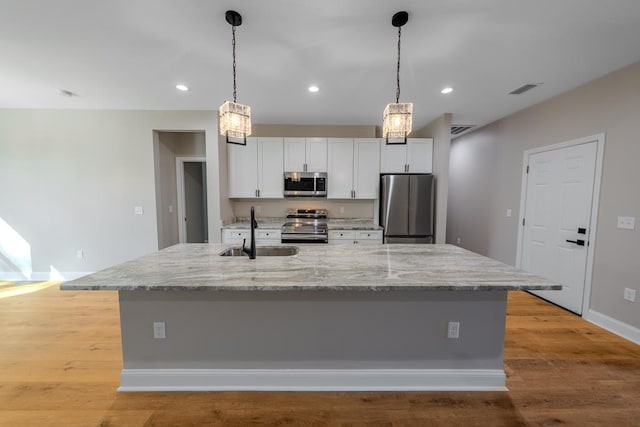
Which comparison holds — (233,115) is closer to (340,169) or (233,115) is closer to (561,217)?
(340,169)

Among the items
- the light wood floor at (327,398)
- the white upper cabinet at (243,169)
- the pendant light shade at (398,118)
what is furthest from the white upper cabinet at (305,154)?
the light wood floor at (327,398)

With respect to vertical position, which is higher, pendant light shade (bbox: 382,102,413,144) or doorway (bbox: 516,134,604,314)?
pendant light shade (bbox: 382,102,413,144)

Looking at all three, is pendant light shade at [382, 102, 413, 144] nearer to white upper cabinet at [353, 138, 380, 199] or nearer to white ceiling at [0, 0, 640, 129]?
white ceiling at [0, 0, 640, 129]

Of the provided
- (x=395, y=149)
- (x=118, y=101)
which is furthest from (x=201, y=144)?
(x=395, y=149)

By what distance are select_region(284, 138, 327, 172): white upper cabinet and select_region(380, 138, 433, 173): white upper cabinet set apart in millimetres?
1031

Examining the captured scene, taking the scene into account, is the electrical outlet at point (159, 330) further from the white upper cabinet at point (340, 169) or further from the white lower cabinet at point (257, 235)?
the white upper cabinet at point (340, 169)

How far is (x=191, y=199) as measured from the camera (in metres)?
5.00

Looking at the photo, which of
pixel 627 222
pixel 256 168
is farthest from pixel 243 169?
pixel 627 222

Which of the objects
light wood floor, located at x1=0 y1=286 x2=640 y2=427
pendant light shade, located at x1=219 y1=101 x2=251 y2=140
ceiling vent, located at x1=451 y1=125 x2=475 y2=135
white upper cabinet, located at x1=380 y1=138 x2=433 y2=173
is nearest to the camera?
light wood floor, located at x1=0 y1=286 x2=640 y2=427

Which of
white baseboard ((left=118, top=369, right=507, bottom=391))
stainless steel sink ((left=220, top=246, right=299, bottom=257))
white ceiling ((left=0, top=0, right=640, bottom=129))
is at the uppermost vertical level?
white ceiling ((left=0, top=0, right=640, bottom=129))

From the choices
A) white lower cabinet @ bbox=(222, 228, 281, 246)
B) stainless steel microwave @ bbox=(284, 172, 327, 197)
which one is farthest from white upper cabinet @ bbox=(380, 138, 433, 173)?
white lower cabinet @ bbox=(222, 228, 281, 246)

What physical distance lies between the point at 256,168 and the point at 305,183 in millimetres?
883

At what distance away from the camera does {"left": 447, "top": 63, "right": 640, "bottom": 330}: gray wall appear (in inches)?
94.0

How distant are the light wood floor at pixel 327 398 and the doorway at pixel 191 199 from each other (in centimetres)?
257
